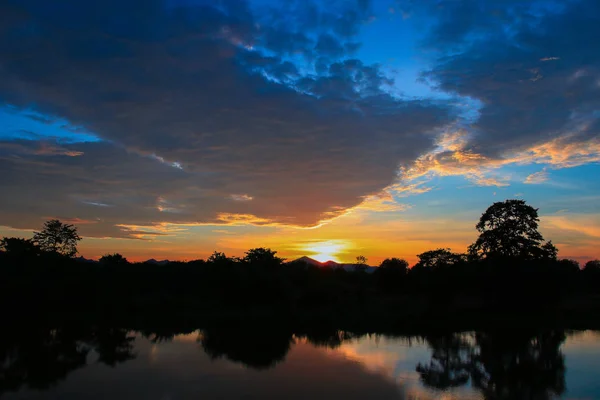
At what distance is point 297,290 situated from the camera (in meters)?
45.5

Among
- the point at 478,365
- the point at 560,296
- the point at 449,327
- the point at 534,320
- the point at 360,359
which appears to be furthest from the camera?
the point at 560,296

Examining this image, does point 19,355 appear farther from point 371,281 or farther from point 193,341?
point 371,281

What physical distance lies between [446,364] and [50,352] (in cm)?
1939

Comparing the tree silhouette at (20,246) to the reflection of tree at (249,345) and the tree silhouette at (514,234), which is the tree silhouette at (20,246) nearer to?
the reflection of tree at (249,345)

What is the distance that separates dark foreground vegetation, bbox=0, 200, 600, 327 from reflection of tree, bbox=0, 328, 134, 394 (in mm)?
7940

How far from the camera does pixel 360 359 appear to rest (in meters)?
20.2

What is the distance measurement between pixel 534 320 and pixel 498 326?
5498 millimetres

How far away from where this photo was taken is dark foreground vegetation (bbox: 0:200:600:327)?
36406mm

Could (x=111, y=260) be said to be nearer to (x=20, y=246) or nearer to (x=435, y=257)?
(x=20, y=246)

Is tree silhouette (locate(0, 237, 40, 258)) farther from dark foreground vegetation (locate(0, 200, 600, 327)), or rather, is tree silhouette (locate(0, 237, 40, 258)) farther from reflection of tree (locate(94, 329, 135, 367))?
reflection of tree (locate(94, 329, 135, 367))

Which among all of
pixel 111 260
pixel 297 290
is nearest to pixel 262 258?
pixel 297 290

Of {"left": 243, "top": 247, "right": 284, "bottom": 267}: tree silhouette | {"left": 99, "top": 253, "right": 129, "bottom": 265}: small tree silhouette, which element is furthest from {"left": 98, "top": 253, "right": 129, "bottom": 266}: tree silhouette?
{"left": 243, "top": 247, "right": 284, "bottom": 267}: tree silhouette

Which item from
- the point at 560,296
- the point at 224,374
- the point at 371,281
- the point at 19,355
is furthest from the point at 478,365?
the point at 371,281

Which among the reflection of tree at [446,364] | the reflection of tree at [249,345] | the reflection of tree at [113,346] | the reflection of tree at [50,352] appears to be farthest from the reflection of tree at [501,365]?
the reflection of tree at [50,352]
